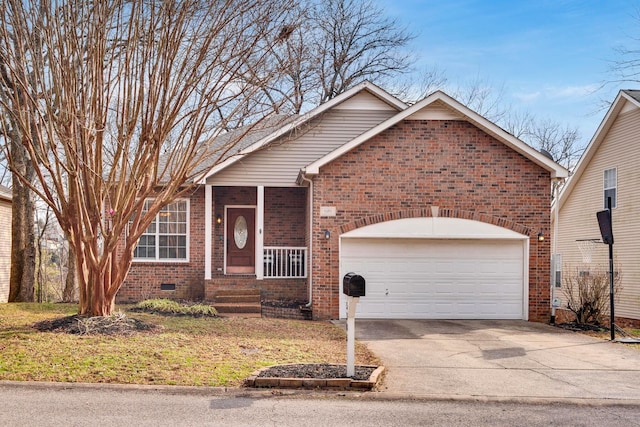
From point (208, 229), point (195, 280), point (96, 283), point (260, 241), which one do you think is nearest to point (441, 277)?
point (260, 241)

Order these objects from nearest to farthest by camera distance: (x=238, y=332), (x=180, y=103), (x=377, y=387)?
1. (x=377, y=387)
2. (x=180, y=103)
3. (x=238, y=332)

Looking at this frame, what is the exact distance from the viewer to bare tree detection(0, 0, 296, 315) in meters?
10.3

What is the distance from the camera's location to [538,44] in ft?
53.7

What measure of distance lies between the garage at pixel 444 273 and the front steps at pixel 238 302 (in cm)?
230

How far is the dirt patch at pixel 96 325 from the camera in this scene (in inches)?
420

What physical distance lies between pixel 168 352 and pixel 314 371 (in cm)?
255

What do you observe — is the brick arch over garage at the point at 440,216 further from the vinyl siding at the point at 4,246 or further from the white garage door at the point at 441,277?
the vinyl siding at the point at 4,246

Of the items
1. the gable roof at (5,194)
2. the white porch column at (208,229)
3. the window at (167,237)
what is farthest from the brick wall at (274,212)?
the gable roof at (5,194)

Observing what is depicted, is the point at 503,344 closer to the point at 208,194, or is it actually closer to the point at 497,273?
the point at 497,273

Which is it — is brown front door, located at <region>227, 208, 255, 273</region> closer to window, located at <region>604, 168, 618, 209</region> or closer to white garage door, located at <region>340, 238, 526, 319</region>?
white garage door, located at <region>340, 238, 526, 319</region>

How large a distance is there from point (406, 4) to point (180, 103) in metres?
5.28

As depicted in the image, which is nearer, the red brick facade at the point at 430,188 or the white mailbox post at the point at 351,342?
the white mailbox post at the point at 351,342

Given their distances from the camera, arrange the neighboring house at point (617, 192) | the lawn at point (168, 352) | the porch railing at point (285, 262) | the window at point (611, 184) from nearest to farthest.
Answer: the lawn at point (168, 352)
the porch railing at point (285, 262)
the neighboring house at point (617, 192)
the window at point (611, 184)

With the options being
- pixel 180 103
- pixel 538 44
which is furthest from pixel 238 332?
pixel 538 44
